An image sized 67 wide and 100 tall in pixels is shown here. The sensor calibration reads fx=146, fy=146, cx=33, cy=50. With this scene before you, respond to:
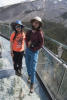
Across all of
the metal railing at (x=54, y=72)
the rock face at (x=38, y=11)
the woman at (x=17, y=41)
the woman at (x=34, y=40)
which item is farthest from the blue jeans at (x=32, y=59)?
the rock face at (x=38, y=11)

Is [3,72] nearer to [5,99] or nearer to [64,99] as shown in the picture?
[5,99]

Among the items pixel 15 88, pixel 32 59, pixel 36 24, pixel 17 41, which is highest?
pixel 36 24

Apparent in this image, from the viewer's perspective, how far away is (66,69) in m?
2.22

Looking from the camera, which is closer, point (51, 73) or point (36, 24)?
point (36, 24)

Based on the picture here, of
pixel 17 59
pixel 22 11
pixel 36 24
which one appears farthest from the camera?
pixel 22 11

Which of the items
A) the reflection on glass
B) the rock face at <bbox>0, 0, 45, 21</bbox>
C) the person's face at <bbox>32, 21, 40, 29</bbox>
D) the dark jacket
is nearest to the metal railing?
the reflection on glass

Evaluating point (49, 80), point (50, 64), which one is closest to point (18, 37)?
point (50, 64)

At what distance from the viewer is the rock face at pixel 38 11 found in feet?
65.6

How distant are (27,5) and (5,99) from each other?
1126 inches

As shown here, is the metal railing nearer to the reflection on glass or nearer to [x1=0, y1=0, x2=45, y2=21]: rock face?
the reflection on glass

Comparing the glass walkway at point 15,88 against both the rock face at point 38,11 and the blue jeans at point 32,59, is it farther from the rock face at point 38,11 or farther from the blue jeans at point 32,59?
the rock face at point 38,11

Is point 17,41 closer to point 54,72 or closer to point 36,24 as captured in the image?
point 36,24

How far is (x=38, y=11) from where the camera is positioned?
25594mm

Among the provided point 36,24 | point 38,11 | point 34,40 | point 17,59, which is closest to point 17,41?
point 17,59
